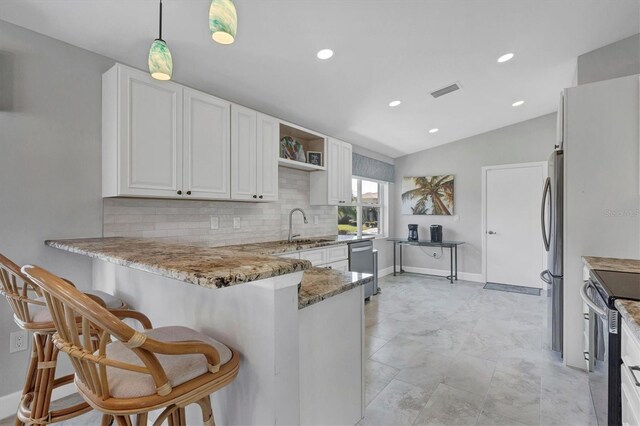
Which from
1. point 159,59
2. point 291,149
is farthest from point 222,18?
point 291,149

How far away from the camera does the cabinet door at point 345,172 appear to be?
14.0ft

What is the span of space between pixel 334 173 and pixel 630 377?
3.33 meters

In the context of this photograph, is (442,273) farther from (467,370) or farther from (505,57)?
(505,57)

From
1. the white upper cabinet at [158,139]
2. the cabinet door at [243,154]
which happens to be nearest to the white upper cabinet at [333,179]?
the cabinet door at [243,154]

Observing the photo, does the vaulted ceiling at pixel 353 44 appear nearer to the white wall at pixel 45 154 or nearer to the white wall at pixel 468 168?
the white wall at pixel 45 154

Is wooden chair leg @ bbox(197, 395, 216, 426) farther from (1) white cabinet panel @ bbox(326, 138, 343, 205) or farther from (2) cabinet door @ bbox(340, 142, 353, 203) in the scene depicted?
(2) cabinet door @ bbox(340, 142, 353, 203)

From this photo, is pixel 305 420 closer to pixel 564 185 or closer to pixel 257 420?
pixel 257 420

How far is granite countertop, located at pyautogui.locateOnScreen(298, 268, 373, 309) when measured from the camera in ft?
Result: 4.19

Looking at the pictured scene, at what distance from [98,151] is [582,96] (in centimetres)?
363

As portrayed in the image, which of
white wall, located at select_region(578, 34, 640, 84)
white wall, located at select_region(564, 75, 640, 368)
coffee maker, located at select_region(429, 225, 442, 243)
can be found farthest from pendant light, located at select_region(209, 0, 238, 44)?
coffee maker, located at select_region(429, 225, 442, 243)

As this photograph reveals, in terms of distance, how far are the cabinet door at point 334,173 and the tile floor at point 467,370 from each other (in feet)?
4.82

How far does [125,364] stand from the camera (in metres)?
0.85

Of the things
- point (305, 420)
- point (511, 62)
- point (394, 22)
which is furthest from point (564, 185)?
point (305, 420)

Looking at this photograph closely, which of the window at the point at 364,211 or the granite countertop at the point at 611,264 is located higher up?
the window at the point at 364,211
